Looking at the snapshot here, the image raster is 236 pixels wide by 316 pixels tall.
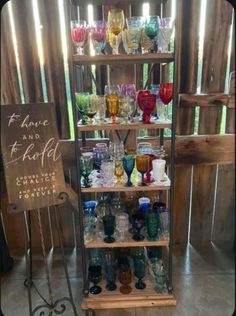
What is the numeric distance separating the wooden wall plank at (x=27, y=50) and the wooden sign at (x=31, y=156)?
0.67 m

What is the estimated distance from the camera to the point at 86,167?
1.55m

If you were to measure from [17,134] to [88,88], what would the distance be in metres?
0.75

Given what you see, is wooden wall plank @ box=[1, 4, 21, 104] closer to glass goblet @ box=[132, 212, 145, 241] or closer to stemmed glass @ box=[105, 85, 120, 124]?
stemmed glass @ box=[105, 85, 120, 124]

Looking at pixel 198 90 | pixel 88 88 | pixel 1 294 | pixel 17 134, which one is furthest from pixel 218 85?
pixel 1 294

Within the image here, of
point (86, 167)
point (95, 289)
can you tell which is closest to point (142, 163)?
point (86, 167)

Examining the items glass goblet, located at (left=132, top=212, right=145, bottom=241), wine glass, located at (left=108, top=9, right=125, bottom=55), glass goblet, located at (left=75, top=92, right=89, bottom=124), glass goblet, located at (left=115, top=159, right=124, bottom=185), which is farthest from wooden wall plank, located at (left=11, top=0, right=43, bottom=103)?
glass goblet, located at (left=132, top=212, right=145, bottom=241)

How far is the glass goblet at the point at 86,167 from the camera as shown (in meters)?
1.55

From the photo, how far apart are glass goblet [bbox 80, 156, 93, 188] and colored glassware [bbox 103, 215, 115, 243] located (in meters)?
0.24

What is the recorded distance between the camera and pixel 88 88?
1887 millimetres

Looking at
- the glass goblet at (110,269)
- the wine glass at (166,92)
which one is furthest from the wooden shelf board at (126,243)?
the wine glass at (166,92)

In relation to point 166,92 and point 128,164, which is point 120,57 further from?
point 128,164

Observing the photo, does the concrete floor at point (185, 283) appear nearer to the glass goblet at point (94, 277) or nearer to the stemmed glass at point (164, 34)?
the glass goblet at point (94, 277)

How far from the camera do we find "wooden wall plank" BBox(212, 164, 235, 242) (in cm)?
209

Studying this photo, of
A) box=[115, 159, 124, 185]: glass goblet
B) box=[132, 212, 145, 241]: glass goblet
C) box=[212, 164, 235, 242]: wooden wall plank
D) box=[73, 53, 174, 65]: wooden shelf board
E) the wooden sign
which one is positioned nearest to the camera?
the wooden sign
